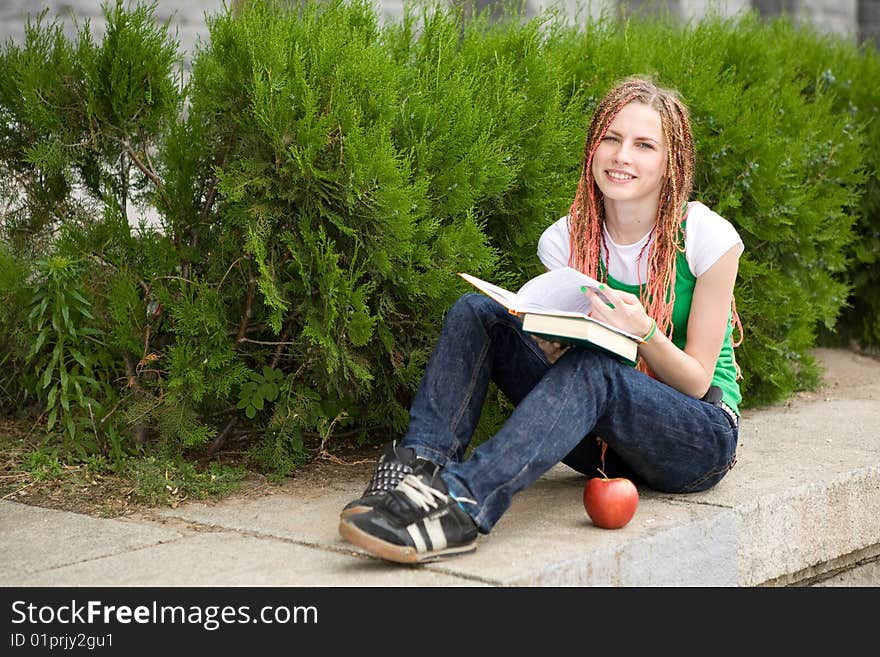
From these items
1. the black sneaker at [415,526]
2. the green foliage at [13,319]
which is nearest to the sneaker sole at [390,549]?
the black sneaker at [415,526]

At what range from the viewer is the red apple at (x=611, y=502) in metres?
2.92

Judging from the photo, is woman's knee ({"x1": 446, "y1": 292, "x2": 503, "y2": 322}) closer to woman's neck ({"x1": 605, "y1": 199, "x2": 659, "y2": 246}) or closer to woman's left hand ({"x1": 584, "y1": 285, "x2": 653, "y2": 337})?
woman's left hand ({"x1": 584, "y1": 285, "x2": 653, "y2": 337})

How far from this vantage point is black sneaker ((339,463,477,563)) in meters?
2.65

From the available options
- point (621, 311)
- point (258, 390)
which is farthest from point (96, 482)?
point (621, 311)

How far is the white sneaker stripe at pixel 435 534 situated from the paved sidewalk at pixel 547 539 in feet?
0.16

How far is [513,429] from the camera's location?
9.22 ft

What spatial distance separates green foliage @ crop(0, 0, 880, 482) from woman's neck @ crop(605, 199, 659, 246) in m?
0.44

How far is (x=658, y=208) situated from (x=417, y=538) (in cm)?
120

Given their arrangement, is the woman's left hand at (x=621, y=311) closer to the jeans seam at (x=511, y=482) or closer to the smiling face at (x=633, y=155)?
the jeans seam at (x=511, y=482)

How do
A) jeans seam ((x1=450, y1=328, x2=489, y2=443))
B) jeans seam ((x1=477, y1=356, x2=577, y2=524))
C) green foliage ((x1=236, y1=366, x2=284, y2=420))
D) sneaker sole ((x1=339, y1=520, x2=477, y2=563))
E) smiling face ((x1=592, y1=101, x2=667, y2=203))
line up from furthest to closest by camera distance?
green foliage ((x1=236, y1=366, x2=284, y2=420))
smiling face ((x1=592, y1=101, x2=667, y2=203))
jeans seam ((x1=450, y1=328, x2=489, y2=443))
jeans seam ((x1=477, y1=356, x2=577, y2=524))
sneaker sole ((x1=339, y1=520, x2=477, y2=563))

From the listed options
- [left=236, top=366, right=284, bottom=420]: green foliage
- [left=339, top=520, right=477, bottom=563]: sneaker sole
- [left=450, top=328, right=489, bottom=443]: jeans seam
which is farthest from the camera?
[left=236, top=366, right=284, bottom=420]: green foliage

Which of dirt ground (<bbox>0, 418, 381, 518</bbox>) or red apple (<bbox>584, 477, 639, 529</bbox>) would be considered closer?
red apple (<bbox>584, 477, 639, 529</bbox>)

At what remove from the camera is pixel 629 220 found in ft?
10.8

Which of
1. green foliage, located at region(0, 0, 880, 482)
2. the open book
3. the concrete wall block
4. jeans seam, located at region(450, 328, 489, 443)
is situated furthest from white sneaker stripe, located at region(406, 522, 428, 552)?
the concrete wall block
